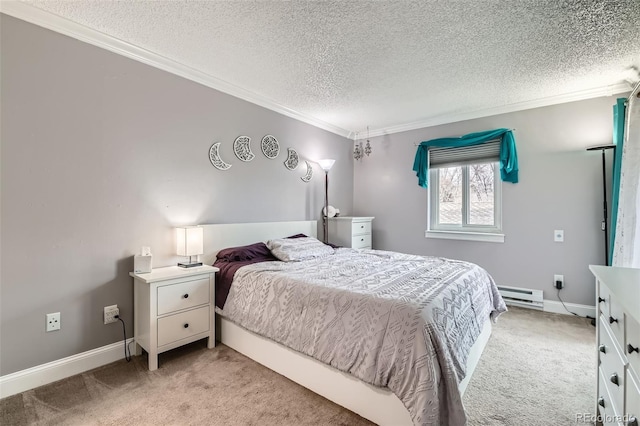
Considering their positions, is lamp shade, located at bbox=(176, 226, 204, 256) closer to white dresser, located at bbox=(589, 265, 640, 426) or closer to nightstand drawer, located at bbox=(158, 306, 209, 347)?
nightstand drawer, located at bbox=(158, 306, 209, 347)

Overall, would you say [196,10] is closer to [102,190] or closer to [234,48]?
[234,48]

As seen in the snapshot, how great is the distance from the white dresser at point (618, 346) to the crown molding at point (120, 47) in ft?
10.4

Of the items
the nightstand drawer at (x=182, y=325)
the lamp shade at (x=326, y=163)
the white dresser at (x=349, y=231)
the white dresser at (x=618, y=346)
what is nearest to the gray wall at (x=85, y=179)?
the nightstand drawer at (x=182, y=325)

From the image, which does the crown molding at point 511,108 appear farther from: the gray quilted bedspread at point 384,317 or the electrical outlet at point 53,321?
the electrical outlet at point 53,321

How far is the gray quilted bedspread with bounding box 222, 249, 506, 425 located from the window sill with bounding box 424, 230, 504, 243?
1.34 metres

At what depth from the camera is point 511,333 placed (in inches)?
105

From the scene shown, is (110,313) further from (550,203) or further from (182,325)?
(550,203)

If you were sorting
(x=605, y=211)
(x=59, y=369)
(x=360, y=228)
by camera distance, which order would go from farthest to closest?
(x=360, y=228), (x=605, y=211), (x=59, y=369)

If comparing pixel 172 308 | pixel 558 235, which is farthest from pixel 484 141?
pixel 172 308

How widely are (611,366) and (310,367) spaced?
1.45 meters

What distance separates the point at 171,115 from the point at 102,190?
2.83 ft

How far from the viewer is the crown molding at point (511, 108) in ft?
9.53

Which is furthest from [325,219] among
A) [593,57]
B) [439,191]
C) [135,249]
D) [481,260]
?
[593,57]

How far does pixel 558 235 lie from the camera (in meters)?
3.20
